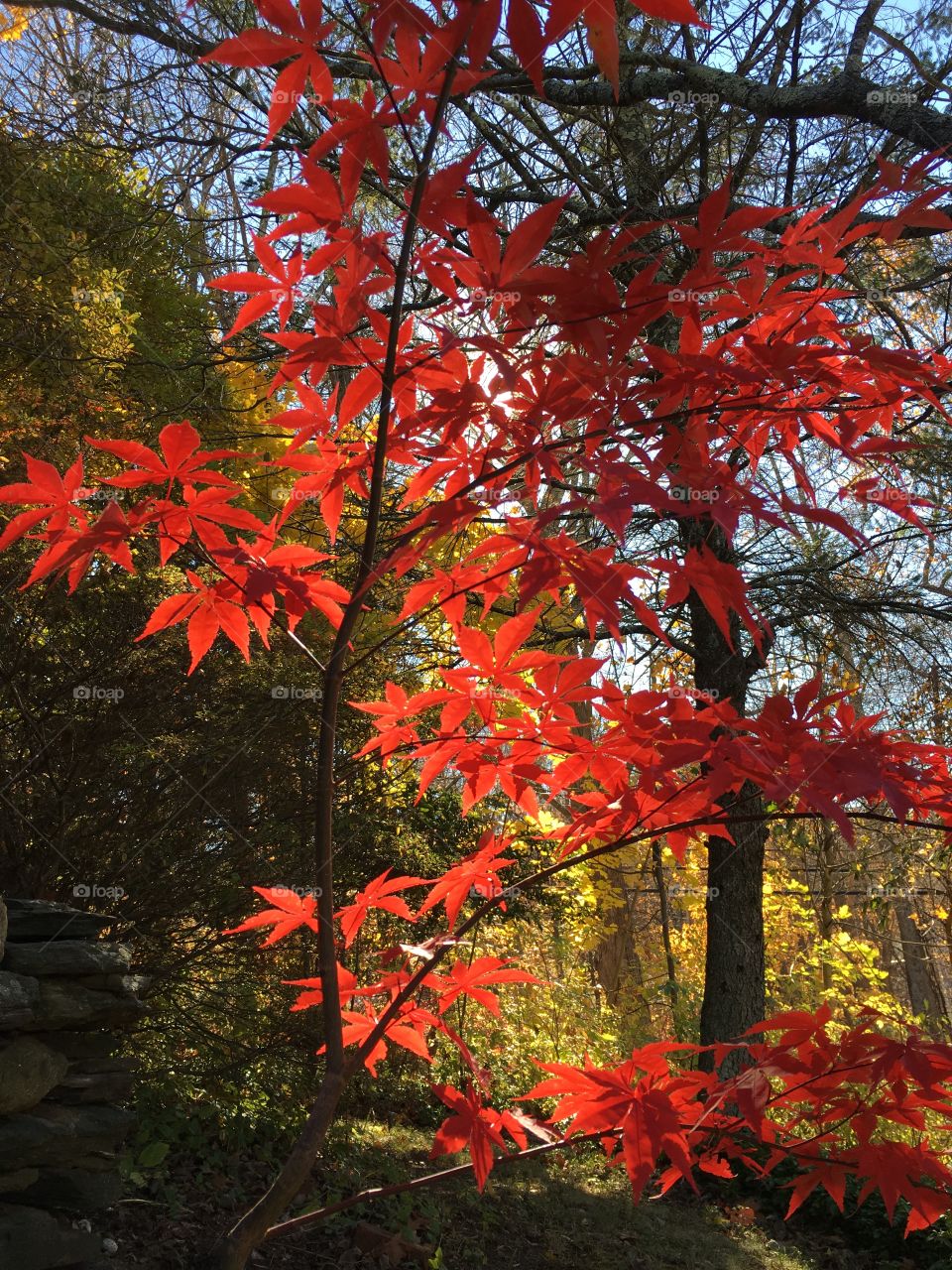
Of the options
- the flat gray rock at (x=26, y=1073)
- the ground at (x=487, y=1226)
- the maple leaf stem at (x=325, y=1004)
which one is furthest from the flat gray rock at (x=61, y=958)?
the maple leaf stem at (x=325, y=1004)

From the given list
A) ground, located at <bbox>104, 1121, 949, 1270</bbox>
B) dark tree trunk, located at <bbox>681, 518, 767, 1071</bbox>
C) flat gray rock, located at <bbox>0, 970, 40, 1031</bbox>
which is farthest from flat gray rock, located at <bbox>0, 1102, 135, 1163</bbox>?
dark tree trunk, located at <bbox>681, 518, 767, 1071</bbox>

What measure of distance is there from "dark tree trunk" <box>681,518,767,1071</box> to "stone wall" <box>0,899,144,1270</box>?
3.08m

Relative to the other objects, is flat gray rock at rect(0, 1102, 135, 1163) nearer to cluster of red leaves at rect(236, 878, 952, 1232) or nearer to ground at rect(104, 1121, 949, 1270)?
ground at rect(104, 1121, 949, 1270)

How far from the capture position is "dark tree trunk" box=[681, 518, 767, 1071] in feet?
15.3

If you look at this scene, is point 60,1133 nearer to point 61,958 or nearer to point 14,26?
point 61,958

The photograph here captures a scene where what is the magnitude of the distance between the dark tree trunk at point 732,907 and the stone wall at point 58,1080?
Result: 308cm

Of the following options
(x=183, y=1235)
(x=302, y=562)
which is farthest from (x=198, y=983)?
(x=302, y=562)

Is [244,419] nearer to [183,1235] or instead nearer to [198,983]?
[198,983]

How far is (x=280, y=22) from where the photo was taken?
36.9 inches

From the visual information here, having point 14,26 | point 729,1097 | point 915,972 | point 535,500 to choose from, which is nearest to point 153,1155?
point 729,1097

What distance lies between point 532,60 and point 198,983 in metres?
3.06

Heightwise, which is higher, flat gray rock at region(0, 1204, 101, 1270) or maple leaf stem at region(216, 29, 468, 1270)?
maple leaf stem at region(216, 29, 468, 1270)

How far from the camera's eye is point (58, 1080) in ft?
7.01

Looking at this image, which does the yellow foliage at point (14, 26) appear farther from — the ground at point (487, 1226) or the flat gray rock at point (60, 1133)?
the ground at point (487, 1226)
